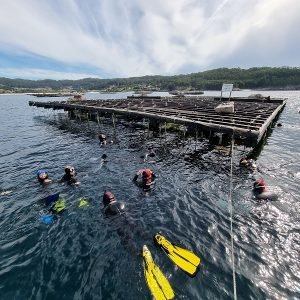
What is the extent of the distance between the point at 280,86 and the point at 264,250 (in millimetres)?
194872

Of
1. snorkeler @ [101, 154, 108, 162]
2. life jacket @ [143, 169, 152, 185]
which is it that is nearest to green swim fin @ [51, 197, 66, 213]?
life jacket @ [143, 169, 152, 185]

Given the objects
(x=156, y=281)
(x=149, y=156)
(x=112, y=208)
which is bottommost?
(x=149, y=156)

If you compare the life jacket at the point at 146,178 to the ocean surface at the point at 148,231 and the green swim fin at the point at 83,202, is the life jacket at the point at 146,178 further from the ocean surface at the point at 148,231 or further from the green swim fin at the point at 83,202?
the green swim fin at the point at 83,202

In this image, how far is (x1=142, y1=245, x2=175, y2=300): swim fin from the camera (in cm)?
653

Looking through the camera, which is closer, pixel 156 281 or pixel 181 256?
pixel 156 281

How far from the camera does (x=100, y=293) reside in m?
6.85

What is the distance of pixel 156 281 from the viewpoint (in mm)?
6973

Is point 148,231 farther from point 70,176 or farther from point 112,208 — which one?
point 70,176

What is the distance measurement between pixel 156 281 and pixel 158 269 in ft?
1.70

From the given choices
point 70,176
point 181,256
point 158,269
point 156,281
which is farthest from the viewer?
point 70,176

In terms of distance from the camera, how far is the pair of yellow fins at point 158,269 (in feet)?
21.8

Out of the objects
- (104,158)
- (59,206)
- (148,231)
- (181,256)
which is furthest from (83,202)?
(104,158)

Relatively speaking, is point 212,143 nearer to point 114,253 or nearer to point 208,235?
point 208,235

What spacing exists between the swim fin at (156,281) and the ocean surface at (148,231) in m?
0.20
